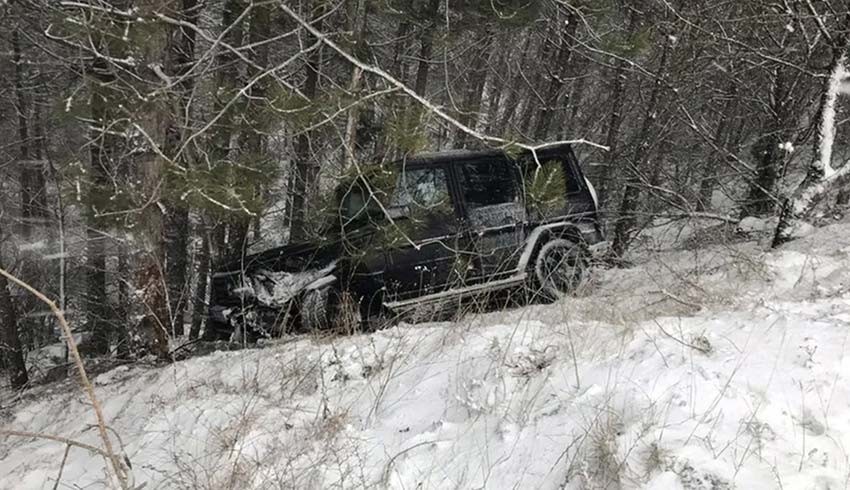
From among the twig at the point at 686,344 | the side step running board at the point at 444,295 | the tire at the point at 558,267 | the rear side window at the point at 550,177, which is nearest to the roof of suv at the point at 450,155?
the rear side window at the point at 550,177

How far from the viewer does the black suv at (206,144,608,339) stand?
586cm

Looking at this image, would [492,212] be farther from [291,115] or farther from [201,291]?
[201,291]

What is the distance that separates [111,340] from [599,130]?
45.6 feet

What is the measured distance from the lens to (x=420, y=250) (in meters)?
6.08

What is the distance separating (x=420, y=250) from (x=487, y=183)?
3.34ft

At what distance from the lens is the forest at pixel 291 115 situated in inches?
192

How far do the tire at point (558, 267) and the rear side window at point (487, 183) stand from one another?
660 mm

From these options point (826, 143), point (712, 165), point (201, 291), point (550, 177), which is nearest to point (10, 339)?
point (201, 291)

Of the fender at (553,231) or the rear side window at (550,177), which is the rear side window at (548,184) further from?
the fender at (553,231)

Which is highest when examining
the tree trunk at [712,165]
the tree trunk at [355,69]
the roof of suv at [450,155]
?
the tree trunk at [355,69]

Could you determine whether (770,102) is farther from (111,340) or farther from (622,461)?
(111,340)

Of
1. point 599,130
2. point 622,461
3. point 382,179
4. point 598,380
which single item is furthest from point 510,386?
point 599,130

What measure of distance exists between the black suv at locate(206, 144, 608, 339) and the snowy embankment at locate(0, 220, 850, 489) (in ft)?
3.73

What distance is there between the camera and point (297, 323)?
596cm
